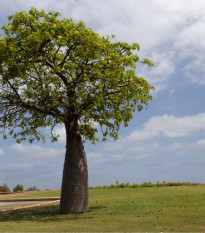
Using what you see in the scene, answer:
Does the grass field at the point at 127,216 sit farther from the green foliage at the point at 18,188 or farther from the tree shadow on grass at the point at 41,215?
the green foliage at the point at 18,188

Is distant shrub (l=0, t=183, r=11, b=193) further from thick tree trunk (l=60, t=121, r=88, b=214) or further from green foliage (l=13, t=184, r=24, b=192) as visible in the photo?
thick tree trunk (l=60, t=121, r=88, b=214)

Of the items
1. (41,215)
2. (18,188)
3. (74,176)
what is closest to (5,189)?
(18,188)

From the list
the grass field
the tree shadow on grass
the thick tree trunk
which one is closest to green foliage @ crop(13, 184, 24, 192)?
the grass field

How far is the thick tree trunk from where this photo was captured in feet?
49.3

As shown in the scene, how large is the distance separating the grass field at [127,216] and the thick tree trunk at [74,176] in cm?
62

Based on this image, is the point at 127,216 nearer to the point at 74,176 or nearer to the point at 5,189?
the point at 74,176

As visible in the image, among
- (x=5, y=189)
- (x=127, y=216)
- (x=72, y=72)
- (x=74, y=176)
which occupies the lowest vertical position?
(x=127, y=216)

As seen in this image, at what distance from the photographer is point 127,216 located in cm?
1321

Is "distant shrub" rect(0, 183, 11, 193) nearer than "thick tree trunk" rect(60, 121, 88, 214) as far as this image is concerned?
No

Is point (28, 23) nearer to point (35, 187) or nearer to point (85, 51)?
point (85, 51)

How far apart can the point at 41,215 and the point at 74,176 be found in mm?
2486

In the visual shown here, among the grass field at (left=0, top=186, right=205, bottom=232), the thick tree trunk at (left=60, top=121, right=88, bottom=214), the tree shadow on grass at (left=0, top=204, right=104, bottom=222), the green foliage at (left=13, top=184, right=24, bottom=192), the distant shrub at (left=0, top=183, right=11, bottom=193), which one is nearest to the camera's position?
the grass field at (left=0, top=186, right=205, bottom=232)

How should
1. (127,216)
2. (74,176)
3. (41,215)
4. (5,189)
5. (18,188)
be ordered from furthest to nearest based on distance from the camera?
(5,189), (18,188), (74,176), (41,215), (127,216)

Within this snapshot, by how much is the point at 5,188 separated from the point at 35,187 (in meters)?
3.43
